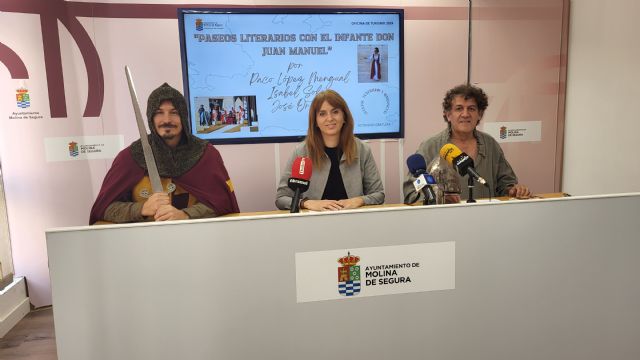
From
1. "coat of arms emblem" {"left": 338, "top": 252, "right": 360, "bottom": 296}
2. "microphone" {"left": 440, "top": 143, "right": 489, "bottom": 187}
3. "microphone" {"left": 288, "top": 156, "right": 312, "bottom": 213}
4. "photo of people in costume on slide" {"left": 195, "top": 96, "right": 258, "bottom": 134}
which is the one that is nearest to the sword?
"microphone" {"left": 288, "top": 156, "right": 312, "bottom": 213}

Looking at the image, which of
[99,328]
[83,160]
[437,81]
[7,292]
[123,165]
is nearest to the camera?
[99,328]

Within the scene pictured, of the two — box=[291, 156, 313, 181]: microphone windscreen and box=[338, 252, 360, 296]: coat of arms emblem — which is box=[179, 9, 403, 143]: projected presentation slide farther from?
box=[338, 252, 360, 296]: coat of arms emblem

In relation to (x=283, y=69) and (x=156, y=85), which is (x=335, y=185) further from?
(x=156, y=85)

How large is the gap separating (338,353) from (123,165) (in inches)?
65.6

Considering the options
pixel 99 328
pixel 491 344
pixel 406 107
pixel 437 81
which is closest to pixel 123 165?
pixel 99 328

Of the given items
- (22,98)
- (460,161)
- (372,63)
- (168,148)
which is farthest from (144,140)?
(372,63)

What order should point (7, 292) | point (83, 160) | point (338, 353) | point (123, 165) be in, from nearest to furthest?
point (338, 353) < point (123, 165) < point (7, 292) < point (83, 160)

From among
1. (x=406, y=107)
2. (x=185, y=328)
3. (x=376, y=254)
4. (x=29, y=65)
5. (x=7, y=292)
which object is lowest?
(x=7, y=292)

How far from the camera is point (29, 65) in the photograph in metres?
3.33

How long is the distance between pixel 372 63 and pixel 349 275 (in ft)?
10.0

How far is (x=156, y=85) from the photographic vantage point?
3.76 m

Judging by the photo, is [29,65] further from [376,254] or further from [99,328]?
[376,254]

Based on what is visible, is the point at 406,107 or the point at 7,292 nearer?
the point at 7,292

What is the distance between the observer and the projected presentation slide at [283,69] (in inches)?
149
